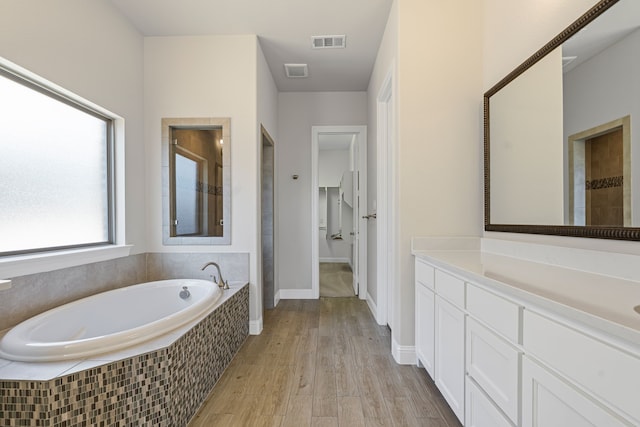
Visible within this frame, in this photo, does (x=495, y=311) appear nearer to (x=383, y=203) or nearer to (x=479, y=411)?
(x=479, y=411)

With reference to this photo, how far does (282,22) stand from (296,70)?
2.50 feet

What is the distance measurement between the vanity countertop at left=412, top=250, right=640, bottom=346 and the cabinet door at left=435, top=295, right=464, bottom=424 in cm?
23

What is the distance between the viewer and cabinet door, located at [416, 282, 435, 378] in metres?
1.75

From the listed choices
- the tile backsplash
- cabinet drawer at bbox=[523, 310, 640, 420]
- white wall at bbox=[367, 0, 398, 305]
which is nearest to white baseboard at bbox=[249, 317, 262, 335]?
the tile backsplash

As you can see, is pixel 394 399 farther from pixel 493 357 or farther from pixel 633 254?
pixel 633 254

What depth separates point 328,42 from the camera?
9.07 ft

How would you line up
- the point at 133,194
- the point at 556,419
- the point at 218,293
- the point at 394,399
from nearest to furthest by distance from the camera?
the point at 556,419
the point at 394,399
the point at 218,293
the point at 133,194

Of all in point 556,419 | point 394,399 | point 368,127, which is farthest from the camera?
point 368,127

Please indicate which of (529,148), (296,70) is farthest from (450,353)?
(296,70)

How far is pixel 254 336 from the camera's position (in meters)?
2.63

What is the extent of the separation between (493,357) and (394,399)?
0.84 meters

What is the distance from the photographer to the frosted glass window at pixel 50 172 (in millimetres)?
1622

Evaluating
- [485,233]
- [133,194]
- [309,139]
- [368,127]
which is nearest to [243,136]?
[133,194]

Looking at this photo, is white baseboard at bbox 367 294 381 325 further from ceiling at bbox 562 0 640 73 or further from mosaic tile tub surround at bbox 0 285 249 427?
ceiling at bbox 562 0 640 73
